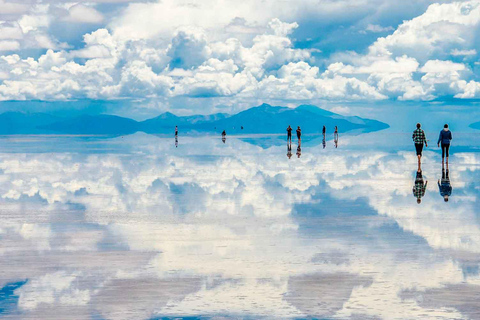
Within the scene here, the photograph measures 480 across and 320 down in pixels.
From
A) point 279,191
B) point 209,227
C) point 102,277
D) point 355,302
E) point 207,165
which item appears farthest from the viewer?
point 207,165

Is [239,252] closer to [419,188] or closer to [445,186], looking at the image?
[419,188]

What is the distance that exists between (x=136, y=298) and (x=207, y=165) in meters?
32.3

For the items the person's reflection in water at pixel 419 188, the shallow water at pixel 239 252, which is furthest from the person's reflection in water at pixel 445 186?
the person's reflection in water at pixel 419 188

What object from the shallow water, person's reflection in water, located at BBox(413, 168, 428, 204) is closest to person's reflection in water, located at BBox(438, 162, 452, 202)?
the shallow water

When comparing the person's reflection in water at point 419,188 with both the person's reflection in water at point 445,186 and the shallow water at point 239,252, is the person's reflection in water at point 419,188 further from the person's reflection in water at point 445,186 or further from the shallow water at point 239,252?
the person's reflection in water at point 445,186

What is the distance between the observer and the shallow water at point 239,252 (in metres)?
10.3

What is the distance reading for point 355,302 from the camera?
407 inches

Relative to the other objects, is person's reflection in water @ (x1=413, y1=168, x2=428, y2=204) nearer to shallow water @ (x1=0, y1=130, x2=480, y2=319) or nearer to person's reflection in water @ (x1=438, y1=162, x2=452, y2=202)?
shallow water @ (x1=0, y1=130, x2=480, y2=319)

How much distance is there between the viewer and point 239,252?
14.3 m

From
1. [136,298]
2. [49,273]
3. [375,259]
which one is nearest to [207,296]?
[136,298]

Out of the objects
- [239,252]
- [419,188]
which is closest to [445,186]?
[419,188]

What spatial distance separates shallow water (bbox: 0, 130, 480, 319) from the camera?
1028 centimetres

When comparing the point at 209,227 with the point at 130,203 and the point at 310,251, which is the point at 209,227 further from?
the point at 130,203

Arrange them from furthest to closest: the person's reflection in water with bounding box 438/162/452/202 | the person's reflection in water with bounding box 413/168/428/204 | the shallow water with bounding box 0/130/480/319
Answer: the person's reflection in water with bounding box 438/162/452/202 → the person's reflection in water with bounding box 413/168/428/204 → the shallow water with bounding box 0/130/480/319
